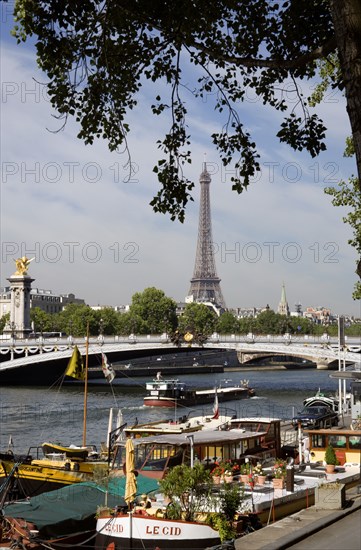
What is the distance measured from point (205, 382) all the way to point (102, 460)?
196ft

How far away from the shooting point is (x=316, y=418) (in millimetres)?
34188

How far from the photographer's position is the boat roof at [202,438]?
18.2m

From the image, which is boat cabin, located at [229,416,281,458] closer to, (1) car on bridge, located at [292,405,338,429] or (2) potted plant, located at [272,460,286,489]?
(1) car on bridge, located at [292,405,338,429]

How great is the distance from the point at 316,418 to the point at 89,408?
22.3m

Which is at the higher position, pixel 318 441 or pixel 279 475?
pixel 318 441

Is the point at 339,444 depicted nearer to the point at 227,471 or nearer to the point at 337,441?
the point at 337,441

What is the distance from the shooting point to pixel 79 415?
48094 mm

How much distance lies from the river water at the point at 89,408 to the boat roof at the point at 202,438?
8.44m

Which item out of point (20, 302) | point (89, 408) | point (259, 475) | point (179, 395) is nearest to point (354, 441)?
point (259, 475)

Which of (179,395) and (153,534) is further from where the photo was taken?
(179,395)

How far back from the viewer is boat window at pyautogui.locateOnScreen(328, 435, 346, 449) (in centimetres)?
1998

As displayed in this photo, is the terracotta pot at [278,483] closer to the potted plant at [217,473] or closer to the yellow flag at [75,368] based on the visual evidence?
the potted plant at [217,473]

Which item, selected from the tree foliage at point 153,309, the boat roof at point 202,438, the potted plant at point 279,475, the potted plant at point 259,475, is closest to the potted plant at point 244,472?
the potted plant at point 259,475

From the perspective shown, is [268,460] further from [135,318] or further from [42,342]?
[135,318]
